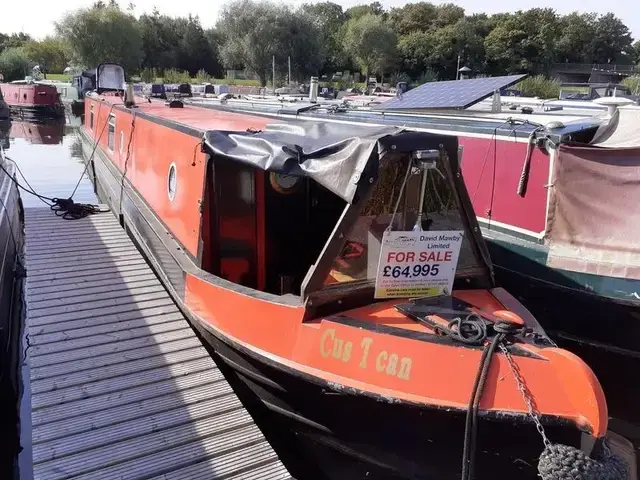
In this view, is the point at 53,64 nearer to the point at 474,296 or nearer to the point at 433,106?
the point at 433,106

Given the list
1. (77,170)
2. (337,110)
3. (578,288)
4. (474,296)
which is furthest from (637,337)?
(77,170)

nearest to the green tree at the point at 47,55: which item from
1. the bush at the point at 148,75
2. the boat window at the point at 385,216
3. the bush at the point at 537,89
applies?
the bush at the point at 148,75

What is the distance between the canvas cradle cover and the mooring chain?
2.52 meters

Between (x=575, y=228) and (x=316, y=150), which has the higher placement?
(x=316, y=150)

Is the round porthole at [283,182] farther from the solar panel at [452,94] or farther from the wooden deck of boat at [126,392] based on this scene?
the solar panel at [452,94]

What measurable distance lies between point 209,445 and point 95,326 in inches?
80.3

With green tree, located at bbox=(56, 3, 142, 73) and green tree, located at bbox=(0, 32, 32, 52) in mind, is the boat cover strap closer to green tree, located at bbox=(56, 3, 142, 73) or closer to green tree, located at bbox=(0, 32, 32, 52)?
green tree, located at bbox=(56, 3, 142, 73)

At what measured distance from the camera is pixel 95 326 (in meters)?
5.12

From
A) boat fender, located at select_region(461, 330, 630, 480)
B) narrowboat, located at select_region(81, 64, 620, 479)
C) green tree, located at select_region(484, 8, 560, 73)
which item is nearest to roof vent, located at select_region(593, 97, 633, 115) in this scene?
narrowboat, located at select_region(81, 64, 620, 479)

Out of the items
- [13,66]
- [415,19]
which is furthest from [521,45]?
[13,66]

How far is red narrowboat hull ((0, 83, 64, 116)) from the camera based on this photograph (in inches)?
1106

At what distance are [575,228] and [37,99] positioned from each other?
95.4 ft

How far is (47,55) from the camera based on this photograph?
50562 mm

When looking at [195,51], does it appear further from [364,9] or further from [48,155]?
[48,155]
